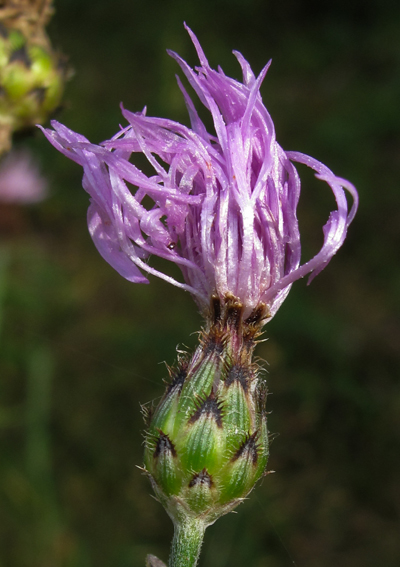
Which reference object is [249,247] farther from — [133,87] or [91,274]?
[133,87]

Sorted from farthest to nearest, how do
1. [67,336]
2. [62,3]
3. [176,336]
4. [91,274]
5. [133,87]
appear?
[62,3]
[133,87]
[91,274]
[67,336]
[176,336]

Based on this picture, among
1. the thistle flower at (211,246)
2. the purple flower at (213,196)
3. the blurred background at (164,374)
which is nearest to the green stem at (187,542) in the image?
the thistle flower at (211,246)

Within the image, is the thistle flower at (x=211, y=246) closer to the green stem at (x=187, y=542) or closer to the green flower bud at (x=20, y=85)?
the green stem at (x=187, y=542)

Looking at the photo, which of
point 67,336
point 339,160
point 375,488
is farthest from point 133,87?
point 375,488

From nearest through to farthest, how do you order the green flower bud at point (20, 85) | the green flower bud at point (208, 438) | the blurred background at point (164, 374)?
the green flower bud at point (208, 438)
the green flower bud at point (20, 85)
the blurred background at point (164, 374)

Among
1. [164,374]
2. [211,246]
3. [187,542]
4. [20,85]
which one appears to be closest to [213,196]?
[211,246]

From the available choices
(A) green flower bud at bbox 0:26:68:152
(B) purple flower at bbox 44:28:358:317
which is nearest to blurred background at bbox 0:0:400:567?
(A) green flower bud at bbox 0:26:68:152
